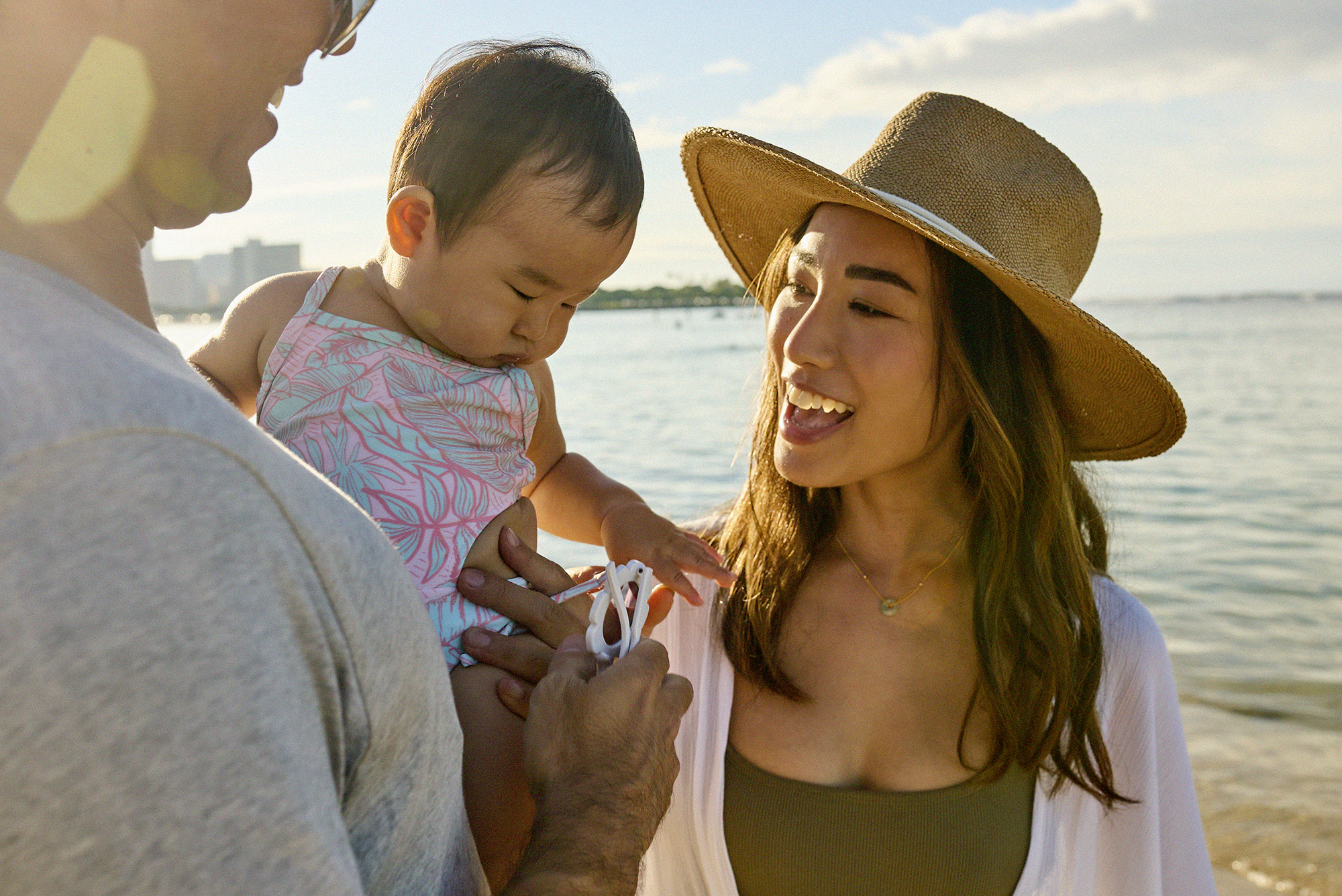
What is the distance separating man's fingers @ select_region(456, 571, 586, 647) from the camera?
1777 mm

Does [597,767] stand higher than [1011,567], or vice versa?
[1011,567]

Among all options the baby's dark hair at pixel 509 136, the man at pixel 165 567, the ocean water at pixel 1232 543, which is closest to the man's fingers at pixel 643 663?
the man at pixel 165 567

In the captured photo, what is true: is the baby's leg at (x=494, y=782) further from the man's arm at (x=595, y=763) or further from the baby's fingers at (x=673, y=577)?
the baby's fingers at (x=673, y=577)

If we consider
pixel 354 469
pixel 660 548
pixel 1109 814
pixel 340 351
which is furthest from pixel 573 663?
pixel 1109 814

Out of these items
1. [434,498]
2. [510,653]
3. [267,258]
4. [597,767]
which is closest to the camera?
[597,767]

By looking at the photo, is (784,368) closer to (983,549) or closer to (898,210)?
(898,210)

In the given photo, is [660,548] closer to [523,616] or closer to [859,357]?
[523,616]

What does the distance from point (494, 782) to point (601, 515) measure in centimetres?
81

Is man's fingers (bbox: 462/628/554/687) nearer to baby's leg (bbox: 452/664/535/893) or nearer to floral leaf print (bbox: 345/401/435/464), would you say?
baby's leg (bbox: 452/664/535/893)

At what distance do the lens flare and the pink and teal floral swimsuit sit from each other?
0.88 m

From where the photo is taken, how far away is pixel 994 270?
2.15 meters

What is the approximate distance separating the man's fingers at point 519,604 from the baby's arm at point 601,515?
0.34 meters

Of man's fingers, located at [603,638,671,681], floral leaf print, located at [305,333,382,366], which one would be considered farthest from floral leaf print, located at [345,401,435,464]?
man's fingers, located at [603,638,671,681]

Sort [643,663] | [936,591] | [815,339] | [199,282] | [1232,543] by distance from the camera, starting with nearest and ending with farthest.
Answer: [643,663] < [815,339] < [936,591] < [1232,543] < [199,282]
